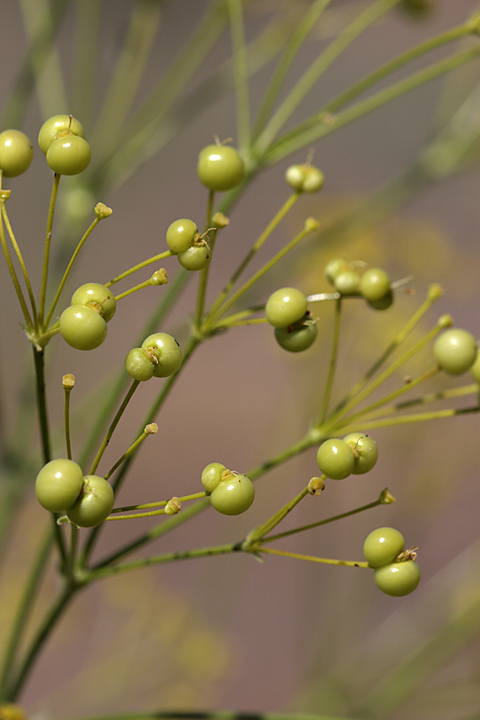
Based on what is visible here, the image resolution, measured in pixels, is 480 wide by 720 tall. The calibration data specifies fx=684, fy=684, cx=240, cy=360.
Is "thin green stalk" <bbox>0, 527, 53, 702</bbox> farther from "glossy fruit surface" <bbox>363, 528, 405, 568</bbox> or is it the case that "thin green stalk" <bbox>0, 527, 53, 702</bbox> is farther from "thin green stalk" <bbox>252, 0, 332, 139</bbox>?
"thin green stalk" <bbox>252, 0, 332, 139</bbox>

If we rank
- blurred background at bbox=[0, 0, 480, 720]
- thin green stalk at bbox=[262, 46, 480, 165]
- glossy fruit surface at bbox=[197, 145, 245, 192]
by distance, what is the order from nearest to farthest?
glossy fruit surface at bbox=[197, 145, 245, 192], thin green stalk at bbox=[262, 46, 480, 165], blurred background at bbox=[0, 0, 480, 720]

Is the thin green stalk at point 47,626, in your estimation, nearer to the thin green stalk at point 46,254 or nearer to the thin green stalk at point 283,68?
the thin green stalk at point 46,254

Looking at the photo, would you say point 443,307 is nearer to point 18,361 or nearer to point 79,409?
point 18,361

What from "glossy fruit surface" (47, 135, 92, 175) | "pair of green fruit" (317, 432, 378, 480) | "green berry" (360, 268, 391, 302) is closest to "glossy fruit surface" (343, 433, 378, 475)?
"pair of green fruit" (317, 432, 378, 480)

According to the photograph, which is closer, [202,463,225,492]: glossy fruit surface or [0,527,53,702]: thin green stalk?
[202,463,225,492]: glossy fruit surface

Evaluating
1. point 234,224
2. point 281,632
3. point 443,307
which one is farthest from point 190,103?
point 234,224

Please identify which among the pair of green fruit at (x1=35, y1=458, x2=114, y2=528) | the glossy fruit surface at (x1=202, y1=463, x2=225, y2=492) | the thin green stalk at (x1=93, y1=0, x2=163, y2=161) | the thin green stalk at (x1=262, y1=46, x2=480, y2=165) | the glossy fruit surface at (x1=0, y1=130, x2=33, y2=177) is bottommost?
the pair of green fruit at (x1=35, y1=458, x2=114, y2=528)

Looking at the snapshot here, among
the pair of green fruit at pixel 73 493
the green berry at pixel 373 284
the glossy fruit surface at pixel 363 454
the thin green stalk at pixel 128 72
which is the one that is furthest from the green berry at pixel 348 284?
the thin green stalk at pixel 128 72
